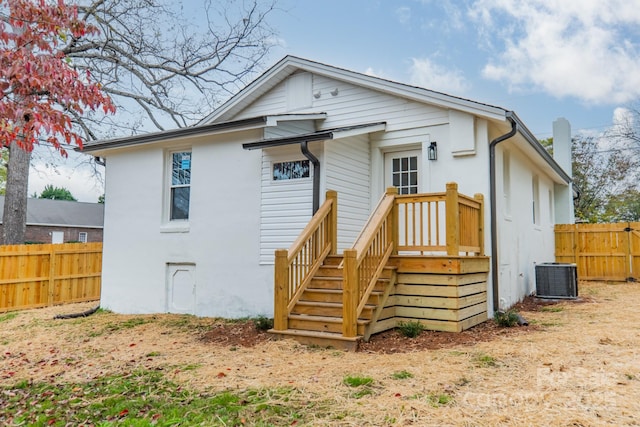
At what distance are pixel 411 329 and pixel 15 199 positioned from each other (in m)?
11.7

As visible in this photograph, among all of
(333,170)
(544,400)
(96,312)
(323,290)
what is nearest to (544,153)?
(333,170)

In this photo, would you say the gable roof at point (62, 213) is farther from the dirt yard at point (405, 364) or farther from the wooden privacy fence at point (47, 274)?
the dirt yard at point (405, 364)

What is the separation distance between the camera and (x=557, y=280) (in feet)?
32.6

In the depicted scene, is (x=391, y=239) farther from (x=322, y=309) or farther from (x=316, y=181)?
(x=316, y=181)

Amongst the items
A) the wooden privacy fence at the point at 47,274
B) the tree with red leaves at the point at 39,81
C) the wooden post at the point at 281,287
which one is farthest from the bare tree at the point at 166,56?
the wooden post at the point at 281,287

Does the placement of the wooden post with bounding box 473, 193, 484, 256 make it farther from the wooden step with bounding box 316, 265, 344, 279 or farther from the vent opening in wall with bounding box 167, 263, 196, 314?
the vent opening in wall with bounding box 167, 263, 196, 314

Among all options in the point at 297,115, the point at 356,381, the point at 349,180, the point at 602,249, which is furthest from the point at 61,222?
the point at 356,381

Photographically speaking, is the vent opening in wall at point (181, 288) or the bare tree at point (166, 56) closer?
the vent opening in wall at point (181, 288)

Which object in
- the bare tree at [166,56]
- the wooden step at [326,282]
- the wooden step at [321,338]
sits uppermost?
the bare tree at [166,56]

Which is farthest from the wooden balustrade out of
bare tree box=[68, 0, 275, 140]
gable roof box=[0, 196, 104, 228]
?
gable roof box=[0, 196, 104, 228]

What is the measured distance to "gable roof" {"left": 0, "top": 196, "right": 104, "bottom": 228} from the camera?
28.1m

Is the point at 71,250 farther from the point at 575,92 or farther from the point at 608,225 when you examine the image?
the point at 575,92

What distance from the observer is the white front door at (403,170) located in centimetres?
819

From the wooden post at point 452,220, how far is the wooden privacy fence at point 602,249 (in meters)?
10.3
